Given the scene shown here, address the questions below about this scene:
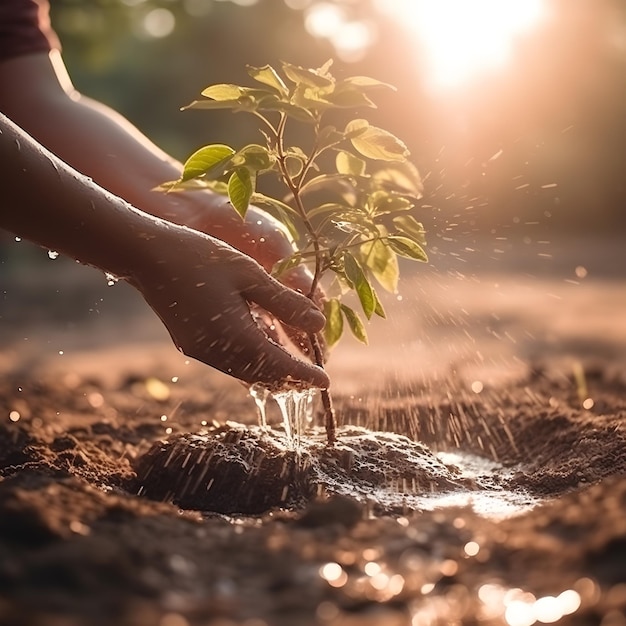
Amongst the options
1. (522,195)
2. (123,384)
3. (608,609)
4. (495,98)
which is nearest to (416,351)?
(123,384)

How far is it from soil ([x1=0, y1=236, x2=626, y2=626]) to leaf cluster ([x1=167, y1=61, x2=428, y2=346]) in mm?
478

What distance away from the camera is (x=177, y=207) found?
2.74 metres

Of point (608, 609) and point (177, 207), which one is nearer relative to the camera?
point (608, 609)

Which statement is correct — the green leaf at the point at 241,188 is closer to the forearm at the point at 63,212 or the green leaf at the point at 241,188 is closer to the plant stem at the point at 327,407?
the forearm at the point at 63,212

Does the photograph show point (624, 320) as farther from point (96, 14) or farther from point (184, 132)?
point (184, 132)

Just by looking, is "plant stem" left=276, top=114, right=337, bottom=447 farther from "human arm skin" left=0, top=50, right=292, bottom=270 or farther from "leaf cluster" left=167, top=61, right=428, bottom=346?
"human arm skin" left=0, top=50, right=292, bottom=270

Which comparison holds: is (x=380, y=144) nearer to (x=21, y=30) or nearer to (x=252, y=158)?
(x=252, y=158)

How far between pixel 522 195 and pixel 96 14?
7842 millimetres

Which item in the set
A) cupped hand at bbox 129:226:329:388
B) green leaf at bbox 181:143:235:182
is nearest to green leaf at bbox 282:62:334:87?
green leaf at bbox 181:143:235:182

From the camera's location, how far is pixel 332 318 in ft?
7.88

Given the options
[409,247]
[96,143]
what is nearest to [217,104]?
[409,247]

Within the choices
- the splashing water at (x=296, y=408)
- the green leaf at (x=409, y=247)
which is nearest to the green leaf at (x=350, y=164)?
the green leaf at (x=409, y=247)

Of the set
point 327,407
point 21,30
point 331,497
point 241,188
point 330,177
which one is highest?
point 21,30

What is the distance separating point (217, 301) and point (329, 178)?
1.55ft
